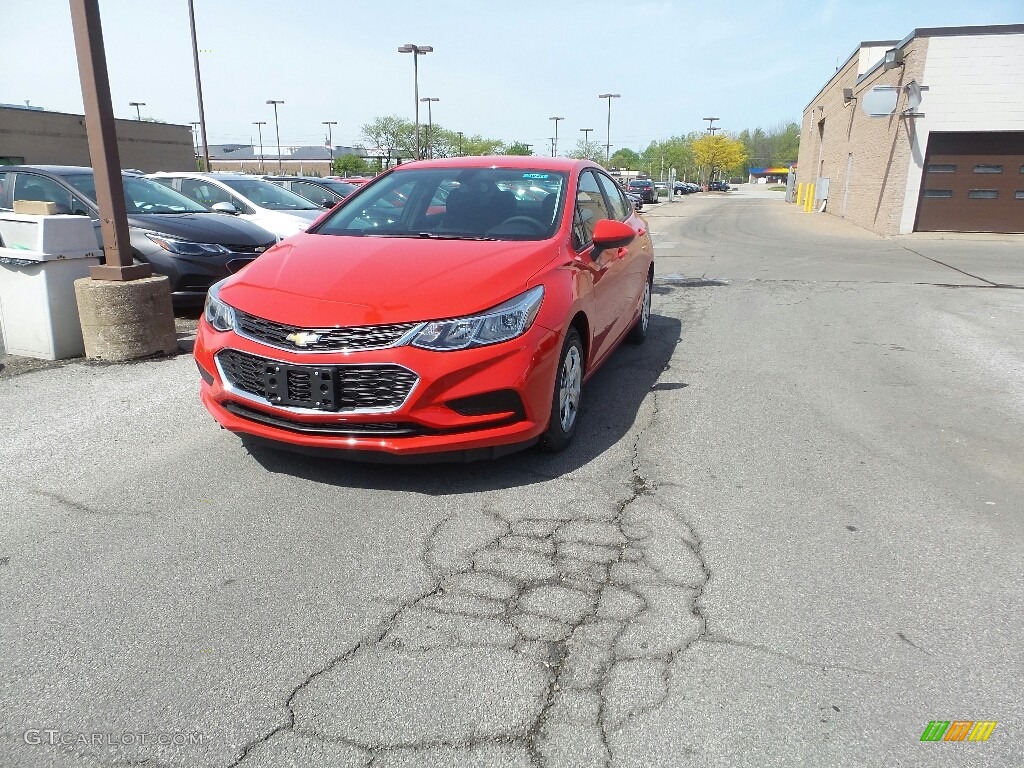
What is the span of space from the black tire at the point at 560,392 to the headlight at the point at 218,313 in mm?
1673

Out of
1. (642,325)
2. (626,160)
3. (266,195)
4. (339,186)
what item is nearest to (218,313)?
(642,325)

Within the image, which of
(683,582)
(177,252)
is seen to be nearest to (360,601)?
(683,582)

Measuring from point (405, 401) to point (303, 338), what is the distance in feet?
1.83

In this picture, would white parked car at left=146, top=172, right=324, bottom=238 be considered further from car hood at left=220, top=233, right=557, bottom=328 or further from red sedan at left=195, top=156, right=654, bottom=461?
car hood at left=220, top=233, right=557, bottom=328

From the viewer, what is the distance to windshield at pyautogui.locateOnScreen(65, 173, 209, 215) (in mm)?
7895

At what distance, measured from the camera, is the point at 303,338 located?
3.41 metres

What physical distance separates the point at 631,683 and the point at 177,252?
6580 millimetres

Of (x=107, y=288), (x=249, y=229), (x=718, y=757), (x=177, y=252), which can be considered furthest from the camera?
(x=249, y=229)

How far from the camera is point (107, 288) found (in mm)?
5688

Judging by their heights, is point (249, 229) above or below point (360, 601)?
above

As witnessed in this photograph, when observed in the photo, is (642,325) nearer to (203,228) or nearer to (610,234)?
(610,234)

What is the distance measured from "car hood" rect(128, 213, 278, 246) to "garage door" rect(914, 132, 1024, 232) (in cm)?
1929

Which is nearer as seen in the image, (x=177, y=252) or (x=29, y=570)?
(x=29, y=570)

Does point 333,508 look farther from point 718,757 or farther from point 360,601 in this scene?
point 718,757
